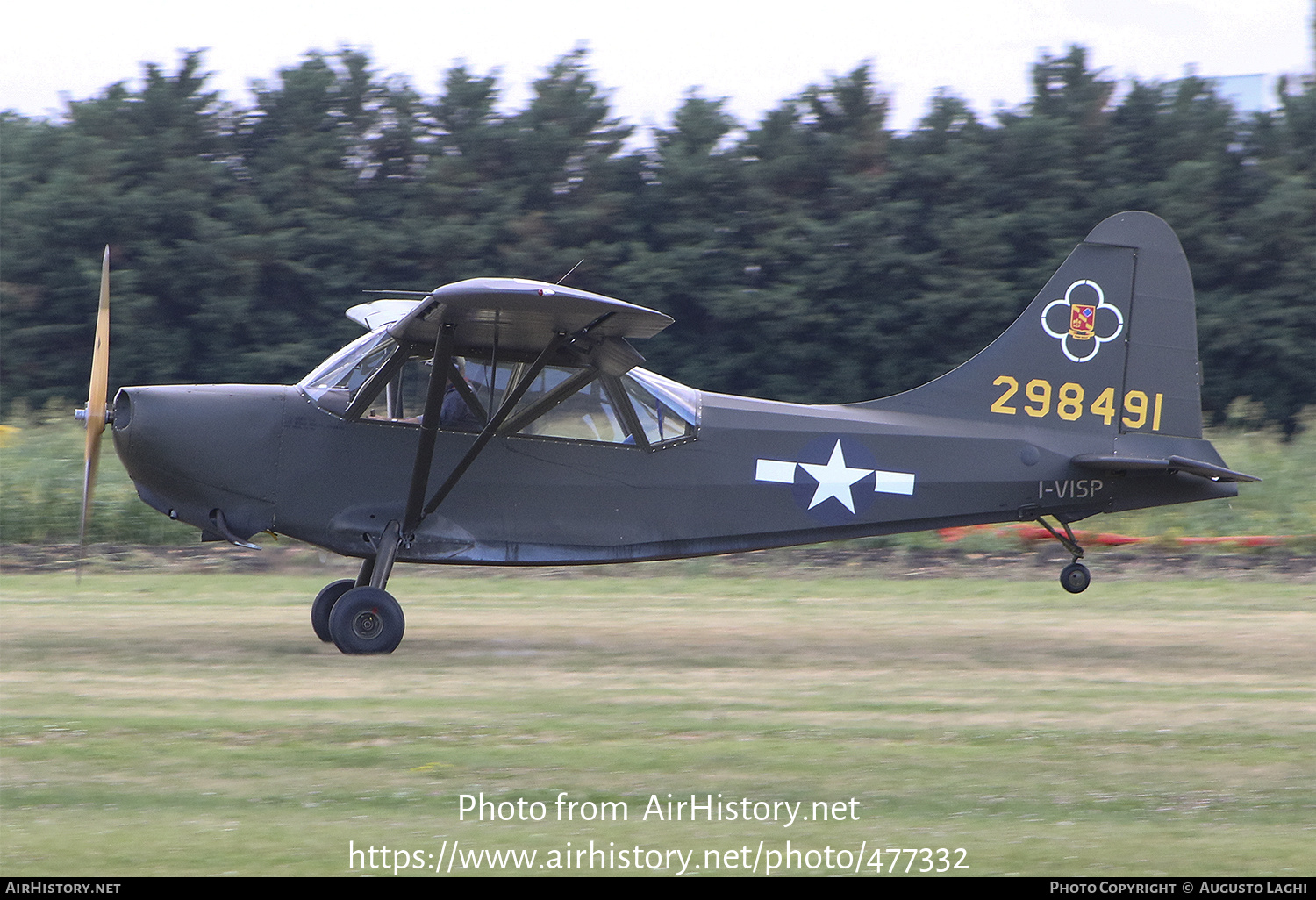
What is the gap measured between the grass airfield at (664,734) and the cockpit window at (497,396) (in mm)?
1411

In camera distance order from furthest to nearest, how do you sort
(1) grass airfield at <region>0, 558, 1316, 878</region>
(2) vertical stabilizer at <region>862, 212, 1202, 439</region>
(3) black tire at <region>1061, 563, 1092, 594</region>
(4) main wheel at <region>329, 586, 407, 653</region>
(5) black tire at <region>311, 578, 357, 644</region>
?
(2) vertical stabilizer at <region>862, 212, 1202, 439</region> → (3) black tire at <region>1061, 563, 1092, 594</region> → (5) black tire at <region>311, 578, 357, 644</region> → (4) main wheel at <region>329, 586, 407, 653</region> → (1) grass airfield at <region>0, 558, 1316, 878</region>

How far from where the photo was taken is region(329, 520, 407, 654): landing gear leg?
26.5 feet

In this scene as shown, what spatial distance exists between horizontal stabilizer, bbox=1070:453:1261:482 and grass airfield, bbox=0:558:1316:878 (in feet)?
3.71

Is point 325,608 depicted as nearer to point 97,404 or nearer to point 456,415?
point 456,415

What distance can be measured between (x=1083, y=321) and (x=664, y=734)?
4.69 metres

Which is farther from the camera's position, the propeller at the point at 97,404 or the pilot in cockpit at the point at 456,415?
the pilot in cockpit at the point at 456,415

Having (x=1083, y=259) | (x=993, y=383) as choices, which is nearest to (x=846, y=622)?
(x=993, y=383)

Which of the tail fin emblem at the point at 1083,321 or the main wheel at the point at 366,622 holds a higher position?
the tail fin emblem at the point at 1083,321

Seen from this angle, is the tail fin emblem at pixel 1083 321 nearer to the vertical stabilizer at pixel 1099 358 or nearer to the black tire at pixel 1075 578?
the vertical stabilizer at pixel 1099 358

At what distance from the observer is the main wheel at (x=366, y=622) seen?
8070 mm

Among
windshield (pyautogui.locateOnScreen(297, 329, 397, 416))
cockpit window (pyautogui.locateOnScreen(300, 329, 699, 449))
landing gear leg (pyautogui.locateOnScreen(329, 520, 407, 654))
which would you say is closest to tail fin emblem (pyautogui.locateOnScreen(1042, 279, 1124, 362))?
cockpit window (pyautogui.locateOnScreen(300, 329, 699, 449))

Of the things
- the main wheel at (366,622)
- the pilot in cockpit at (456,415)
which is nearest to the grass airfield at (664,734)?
the main wheel at (366,622)

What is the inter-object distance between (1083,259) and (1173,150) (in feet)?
45.6

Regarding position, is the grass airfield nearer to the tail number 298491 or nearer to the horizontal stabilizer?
the horizontal stabilizer
